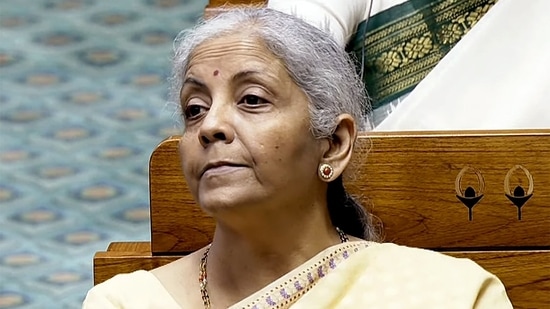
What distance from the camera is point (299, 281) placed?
2305mm

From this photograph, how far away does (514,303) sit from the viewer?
101 inches

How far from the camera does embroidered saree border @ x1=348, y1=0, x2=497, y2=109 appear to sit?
3.01 meters

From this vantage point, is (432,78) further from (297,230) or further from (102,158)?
(102,158)

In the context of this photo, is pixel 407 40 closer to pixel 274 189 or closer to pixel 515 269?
pixel 515 269

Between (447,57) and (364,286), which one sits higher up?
(447,57)

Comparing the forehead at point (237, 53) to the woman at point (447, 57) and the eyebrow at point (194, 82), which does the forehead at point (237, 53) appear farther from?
the woman at point (447, 57)

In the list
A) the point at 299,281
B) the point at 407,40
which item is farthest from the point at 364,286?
the point at 407,40

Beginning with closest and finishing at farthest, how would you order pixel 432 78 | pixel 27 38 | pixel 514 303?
pixel 514 303 → pixel 432 78 → pixel 27 38

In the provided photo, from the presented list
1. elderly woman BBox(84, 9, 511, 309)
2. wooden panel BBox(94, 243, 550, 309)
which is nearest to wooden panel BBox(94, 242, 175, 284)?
wooden panel BBox(94, 243, 550, 309)

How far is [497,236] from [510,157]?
0.46ft

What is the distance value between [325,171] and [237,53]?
23 cm

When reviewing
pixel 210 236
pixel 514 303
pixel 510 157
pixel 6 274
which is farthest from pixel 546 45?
pixel 6 274

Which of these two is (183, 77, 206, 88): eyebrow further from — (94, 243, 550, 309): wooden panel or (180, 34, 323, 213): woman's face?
(94, 243, 550, 309): wooden panel

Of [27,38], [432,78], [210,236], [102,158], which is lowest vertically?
[210,236]
